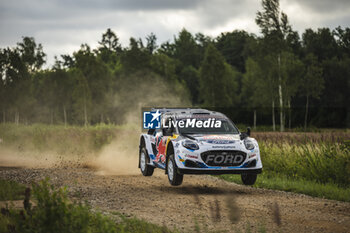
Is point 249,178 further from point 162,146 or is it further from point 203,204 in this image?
point 203,204

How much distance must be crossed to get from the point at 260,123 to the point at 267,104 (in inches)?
279

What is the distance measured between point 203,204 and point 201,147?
81.6 inches

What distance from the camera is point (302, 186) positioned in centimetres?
1366

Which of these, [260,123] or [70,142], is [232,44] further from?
[70,142]

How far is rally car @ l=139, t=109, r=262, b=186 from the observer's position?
40.4 feet

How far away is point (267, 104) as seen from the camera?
63031 millimetres

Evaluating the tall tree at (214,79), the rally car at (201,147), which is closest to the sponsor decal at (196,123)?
the rally car at (201,147)

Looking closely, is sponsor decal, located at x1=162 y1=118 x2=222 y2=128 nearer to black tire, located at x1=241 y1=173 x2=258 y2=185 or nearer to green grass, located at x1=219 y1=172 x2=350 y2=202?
black tire, located at x1=241 y1=173 x2=258 y2=185

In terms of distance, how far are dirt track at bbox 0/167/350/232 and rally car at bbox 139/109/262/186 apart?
0.58m

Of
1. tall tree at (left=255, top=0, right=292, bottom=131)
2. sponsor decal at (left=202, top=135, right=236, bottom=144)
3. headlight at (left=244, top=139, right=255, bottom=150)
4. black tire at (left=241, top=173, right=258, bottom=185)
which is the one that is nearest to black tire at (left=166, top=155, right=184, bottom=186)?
sponsor decal at (left=202, top=135, right=236, bottom=144)

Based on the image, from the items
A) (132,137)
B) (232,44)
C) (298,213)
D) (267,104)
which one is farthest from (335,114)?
(298,213)

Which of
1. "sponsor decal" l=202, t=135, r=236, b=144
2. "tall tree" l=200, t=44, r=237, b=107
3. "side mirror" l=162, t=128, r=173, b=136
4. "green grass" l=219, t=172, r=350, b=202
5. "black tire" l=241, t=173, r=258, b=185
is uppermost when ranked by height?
"tall tree" l=200, t=44, r=237, b=107

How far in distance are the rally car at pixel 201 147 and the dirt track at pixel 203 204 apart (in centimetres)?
58

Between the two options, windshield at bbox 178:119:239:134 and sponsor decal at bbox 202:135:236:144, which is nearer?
sponsor decal at bbox 202:135:236:144
